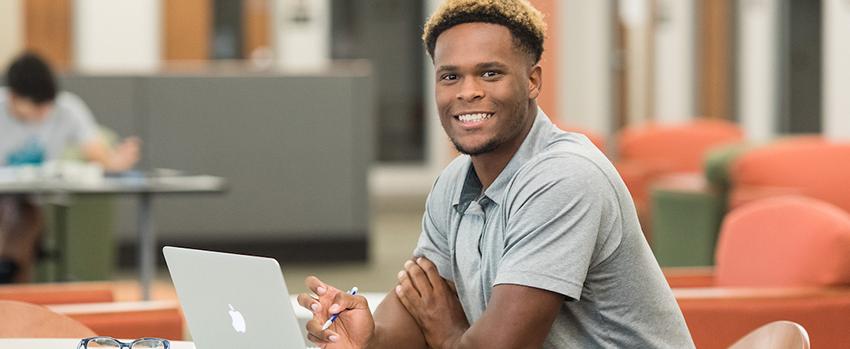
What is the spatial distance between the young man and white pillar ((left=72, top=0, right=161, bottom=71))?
443 inches

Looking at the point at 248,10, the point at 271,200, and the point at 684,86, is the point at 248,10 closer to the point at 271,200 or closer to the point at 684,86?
the point at 684,86

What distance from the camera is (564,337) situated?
2236 millimetres

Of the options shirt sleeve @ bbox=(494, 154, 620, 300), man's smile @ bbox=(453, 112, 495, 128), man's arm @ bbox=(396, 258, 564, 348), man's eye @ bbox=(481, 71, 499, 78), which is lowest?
man's arm @ bbox=(396, 258, 564, 348)

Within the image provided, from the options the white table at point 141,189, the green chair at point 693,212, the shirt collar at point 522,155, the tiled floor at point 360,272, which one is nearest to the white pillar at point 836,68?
the green chair at point 693,212

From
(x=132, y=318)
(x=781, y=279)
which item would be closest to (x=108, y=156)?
(x=132, y=318)

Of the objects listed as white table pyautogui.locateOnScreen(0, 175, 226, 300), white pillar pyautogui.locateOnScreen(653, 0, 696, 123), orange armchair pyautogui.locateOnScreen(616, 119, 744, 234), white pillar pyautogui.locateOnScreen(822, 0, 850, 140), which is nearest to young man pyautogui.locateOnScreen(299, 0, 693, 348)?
white table pyautogui.locateOnScreen(0, 175, 226, 300)

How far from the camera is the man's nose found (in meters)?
2.25

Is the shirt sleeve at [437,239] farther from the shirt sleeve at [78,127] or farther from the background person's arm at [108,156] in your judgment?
the shirt sleeve at [78,127]

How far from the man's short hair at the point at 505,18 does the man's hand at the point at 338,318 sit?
0.44m

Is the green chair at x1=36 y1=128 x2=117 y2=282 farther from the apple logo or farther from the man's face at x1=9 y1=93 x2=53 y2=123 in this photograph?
the apple logo

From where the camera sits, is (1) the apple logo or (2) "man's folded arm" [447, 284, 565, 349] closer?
(1) the apple logo

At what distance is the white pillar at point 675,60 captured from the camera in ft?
44.4

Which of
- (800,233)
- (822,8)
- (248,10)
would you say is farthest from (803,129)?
(800,233)

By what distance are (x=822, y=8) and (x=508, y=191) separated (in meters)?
9.12
